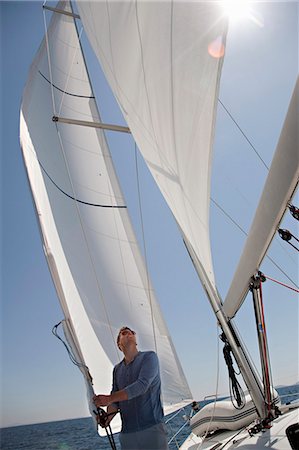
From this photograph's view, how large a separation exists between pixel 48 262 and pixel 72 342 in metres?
0.91

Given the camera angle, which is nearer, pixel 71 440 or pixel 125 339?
pixel 125 339

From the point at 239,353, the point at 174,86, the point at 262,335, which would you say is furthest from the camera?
the point at 239,353

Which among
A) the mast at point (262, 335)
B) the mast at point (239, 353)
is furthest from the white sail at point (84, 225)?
the mast at point (262, 335)

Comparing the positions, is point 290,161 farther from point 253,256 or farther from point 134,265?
point 134,265

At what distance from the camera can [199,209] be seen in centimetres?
190

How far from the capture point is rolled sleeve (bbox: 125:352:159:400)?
194cm

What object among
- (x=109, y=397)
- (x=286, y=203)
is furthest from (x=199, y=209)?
(x=109, y=397)

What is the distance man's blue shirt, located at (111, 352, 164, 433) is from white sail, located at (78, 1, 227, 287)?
646 millimetres

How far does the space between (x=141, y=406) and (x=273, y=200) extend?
133 centimetres

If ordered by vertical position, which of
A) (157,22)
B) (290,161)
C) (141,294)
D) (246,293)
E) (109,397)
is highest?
(157,22)

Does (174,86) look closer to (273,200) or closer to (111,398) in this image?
(273,200)

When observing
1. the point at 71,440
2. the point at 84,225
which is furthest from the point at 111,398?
the point at 71,440

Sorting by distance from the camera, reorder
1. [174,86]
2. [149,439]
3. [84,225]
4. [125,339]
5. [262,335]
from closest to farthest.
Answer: [174,86] < [149,439] < [125,339] < [262,335] < [84,225]

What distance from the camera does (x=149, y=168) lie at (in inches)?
90.3
